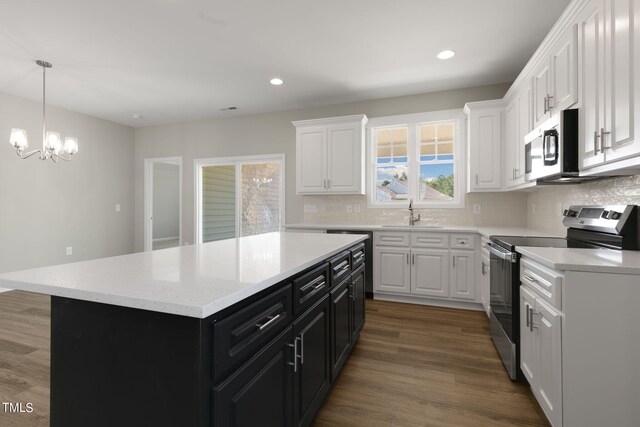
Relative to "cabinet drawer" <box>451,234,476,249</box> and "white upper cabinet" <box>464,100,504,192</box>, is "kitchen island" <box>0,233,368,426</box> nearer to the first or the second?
"cabinet drawer" <box>451,234,476,249</box>

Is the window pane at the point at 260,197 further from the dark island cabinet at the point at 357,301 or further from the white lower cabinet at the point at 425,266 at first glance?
the dark island cabinet at the point at 357,301

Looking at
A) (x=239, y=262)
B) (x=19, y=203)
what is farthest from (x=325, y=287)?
(x=19, y=203)

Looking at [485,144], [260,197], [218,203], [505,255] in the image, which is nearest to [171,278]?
[505,255]

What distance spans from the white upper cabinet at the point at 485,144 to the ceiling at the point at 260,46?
1.49 ft

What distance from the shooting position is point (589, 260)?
151cm

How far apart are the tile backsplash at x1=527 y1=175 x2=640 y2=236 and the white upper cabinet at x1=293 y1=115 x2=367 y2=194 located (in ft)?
6.77

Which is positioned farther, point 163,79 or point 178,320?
point 163,79

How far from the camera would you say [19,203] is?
445 centimetres

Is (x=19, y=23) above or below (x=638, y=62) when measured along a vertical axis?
above

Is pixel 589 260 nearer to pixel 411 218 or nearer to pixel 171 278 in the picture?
pixel 171 278

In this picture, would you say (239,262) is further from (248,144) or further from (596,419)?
(248,144)

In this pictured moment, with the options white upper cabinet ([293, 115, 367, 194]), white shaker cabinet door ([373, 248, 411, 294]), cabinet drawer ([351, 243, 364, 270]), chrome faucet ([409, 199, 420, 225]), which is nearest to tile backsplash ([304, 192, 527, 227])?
chrome faucet ([409, 199, 420, 225])

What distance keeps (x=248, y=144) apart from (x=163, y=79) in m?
1.71

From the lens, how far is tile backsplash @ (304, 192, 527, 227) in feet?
12.8
